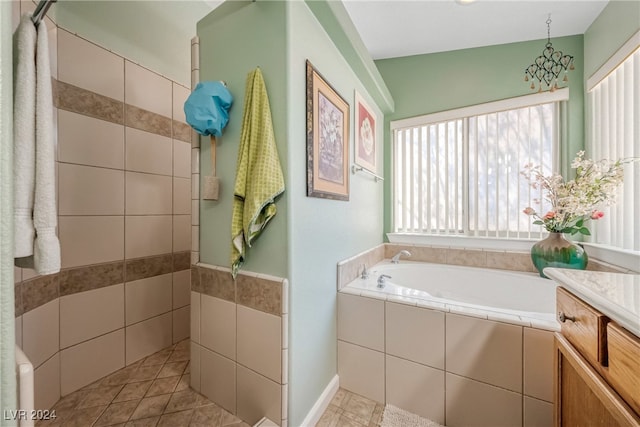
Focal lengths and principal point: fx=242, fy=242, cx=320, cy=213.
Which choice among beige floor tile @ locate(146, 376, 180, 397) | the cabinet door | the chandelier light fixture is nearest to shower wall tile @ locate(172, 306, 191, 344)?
beige floor tile @ locate(146, 376, 180, 397)

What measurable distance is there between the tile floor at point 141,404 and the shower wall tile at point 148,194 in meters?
1.05

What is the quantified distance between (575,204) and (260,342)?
2.10 metres

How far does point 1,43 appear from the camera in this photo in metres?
0.42

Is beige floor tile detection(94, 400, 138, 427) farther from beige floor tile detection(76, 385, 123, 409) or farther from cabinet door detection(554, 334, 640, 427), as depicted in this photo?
cabinet door detection(554, 334, 640, 427)

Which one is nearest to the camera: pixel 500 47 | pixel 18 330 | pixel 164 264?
pixel 18 330

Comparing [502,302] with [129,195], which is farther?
[502,302]

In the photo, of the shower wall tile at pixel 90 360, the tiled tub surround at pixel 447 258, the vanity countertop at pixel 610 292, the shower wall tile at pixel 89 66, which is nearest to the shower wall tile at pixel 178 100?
the shower wall tile at pixel 89 66

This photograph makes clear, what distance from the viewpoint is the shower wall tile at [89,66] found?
4.35 feet

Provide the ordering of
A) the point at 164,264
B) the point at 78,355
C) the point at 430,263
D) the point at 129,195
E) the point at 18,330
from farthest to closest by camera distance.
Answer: the point at 430,263, the point at 164,264, the point at 129,195, the point at 78,355, the point at 18,330

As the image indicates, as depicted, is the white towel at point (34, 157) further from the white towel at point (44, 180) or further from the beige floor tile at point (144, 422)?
the beige floor tile at point (144, 422)

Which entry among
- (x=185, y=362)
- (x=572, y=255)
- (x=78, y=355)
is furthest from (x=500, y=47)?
(x=78, y=355)

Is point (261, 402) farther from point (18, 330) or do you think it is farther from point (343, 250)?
point (18, 330)

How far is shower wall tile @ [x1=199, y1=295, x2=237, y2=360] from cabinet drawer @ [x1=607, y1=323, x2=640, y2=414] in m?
1.29

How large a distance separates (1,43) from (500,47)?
2883mm
